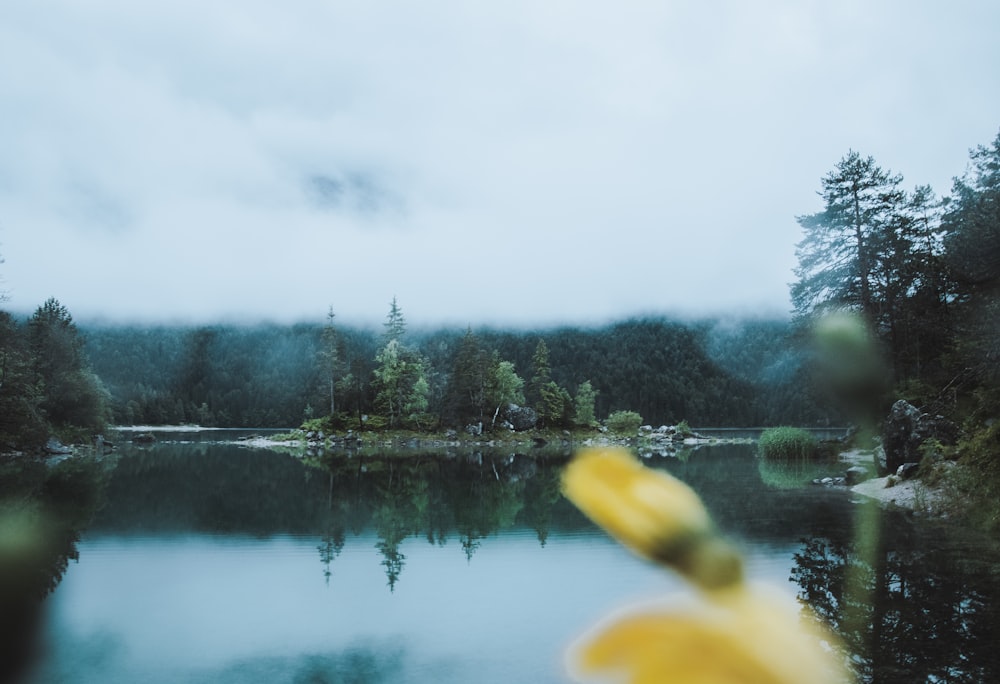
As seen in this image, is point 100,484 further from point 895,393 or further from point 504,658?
point 895,393

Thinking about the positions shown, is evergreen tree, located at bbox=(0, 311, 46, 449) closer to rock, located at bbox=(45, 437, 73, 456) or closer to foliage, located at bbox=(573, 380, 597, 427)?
rock, located at bbox=(45, 437, 73, 456)

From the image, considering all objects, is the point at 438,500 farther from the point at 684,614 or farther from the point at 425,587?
the point at 684,614

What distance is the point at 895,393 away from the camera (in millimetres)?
24922

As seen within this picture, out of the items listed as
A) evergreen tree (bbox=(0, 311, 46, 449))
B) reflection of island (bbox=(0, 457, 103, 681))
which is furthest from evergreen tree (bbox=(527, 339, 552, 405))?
reflection of island (bbox=(0, 457, 103, 681))

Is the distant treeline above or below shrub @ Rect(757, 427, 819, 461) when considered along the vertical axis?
above

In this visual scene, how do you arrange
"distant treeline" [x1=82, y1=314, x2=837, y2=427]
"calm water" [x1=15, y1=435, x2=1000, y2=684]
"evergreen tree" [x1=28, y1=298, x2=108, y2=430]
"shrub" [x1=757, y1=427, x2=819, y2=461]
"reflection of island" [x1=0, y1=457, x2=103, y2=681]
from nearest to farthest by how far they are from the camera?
"calm water" [x1=15, y1=435, x2=1000, y2=684], "reflection of island" [x1=0, y1=457, x2=103, y2=681], "shrub" [x1=757, y1=427, x2=819, y2=461], "evergreen tree" [x1=28, y1=298, x2=108, y2=430], "distant treeline" [x1=82, y1=314, x2=837, y2=427]

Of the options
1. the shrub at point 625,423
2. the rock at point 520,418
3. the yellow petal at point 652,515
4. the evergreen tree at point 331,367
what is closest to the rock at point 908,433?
the yellow petal at point 652,515

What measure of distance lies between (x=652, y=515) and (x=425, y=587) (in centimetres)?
1249

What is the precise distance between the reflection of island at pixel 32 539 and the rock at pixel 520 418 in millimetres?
42851

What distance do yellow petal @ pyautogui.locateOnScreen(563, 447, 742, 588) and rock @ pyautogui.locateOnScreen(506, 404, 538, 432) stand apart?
224 feet

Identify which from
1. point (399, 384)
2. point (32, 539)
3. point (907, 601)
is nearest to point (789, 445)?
point (907, 601)

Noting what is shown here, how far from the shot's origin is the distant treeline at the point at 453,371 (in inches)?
2566

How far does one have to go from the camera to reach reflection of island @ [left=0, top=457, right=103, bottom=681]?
30.6 feet

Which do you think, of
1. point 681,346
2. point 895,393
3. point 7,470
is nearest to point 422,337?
point 681,346
